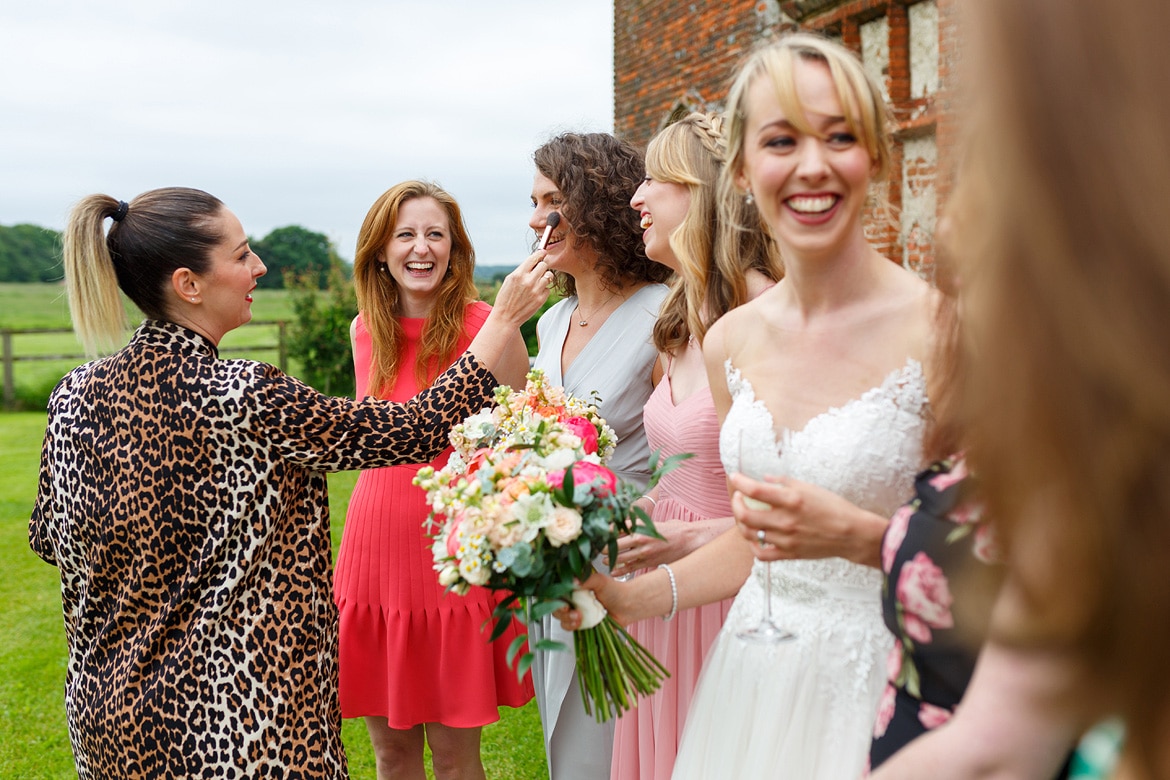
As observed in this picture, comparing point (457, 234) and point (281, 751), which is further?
point (457, 234)

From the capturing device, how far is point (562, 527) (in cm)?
204

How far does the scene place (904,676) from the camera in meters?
1.57

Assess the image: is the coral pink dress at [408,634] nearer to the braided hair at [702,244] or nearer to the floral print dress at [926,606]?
the braided hair at [702,244]

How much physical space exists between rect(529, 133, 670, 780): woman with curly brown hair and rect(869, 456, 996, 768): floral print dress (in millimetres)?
1890

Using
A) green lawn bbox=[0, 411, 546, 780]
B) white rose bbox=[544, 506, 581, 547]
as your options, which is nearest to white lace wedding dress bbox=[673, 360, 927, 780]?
white rose bbox=[544, 506, 581, 547]

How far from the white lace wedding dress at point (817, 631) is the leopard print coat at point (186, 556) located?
48.7 inches

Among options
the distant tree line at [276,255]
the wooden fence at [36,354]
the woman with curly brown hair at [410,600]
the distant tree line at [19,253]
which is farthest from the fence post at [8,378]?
the woman with curly brown hair at [410,600]

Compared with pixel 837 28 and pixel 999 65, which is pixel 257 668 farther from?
pixel 837 28

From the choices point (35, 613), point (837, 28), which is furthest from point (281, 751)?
point (837, 28)

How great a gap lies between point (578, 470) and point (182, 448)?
1.22 m

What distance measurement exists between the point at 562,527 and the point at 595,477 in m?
0.16

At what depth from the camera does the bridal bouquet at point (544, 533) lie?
81.0 inches

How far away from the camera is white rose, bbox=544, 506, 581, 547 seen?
204 cm

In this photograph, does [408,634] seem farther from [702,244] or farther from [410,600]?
[702,244]
